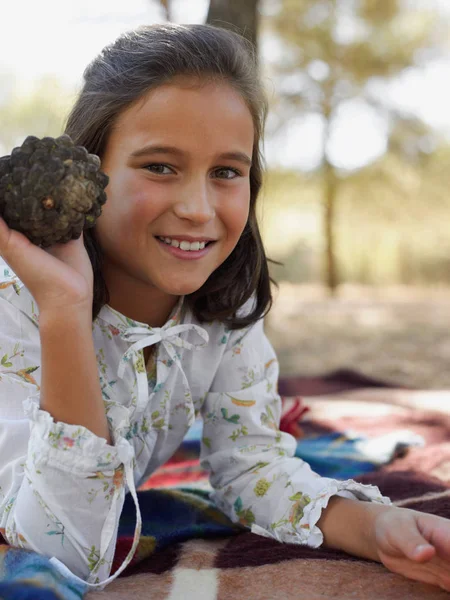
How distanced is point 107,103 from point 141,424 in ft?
2.56

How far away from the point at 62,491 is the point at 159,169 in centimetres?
71

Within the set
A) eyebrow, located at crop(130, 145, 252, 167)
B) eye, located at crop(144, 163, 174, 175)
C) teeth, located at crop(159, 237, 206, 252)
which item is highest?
eyebrow, located at crop(130, 145, 252, 167)

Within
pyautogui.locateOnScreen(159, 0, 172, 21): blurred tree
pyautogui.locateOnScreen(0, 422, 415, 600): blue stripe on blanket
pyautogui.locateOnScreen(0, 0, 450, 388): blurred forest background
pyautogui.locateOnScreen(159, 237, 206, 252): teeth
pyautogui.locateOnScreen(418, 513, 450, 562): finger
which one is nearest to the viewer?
pyautogui.locateOnScreen(0, 422, 415, 600): blue stripe on blanket

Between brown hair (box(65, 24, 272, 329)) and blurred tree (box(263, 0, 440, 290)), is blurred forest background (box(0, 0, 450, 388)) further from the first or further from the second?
brown hair (box(65, 24, 272, 329))

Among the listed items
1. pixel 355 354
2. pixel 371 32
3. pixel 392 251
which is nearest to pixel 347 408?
pixel 355 354

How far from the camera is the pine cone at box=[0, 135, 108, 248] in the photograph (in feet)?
4.10

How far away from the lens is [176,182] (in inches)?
61.3

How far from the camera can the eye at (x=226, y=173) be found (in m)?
1.64

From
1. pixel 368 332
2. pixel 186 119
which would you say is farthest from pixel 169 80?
pixel 368 332

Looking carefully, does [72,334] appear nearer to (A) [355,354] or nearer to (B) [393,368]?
(B) [393,368]

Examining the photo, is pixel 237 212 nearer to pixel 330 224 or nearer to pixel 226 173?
pixel 226 173

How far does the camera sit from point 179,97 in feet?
5.13

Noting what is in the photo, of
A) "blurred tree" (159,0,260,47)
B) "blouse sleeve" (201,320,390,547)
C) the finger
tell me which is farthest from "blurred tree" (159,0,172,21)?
the finger

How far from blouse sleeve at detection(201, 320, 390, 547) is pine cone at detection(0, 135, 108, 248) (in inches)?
29.0
